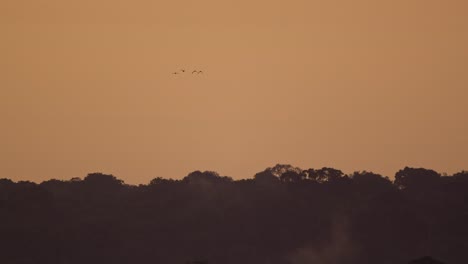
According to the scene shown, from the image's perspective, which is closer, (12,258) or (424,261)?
(424,261)

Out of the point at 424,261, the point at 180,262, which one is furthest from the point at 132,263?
the point at 424,261

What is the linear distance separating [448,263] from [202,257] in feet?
91.2

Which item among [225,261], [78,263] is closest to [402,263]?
[225,261]

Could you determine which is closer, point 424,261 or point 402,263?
point 424,261

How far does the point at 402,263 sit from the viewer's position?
7854 inches

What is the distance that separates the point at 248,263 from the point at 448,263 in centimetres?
2267

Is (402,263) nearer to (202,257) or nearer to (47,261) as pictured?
(202,257)

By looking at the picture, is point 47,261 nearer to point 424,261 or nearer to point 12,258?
point 12,258

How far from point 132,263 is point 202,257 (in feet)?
26.2

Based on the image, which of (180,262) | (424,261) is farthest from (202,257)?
(424,261)

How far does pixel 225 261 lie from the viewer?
653 ft

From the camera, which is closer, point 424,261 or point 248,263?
point 424,261

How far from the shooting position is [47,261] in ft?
654

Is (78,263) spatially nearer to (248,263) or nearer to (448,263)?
(248,263)
